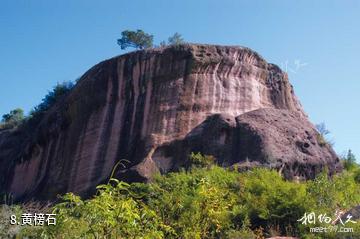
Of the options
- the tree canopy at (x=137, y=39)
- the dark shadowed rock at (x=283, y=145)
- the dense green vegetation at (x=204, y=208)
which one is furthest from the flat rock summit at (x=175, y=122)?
the tree canopy at (x=137, y=39)

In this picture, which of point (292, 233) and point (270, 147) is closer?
point (292, 233)

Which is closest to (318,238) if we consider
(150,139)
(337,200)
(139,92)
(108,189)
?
A: (337,200)

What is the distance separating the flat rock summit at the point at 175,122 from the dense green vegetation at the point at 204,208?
195 cm

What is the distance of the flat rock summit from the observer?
1708cm

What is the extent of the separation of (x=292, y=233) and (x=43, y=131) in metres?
16.3

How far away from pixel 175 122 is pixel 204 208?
38.6 ft

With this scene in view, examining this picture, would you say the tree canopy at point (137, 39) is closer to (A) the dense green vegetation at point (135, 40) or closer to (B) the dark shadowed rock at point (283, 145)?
(A) the dense green vegetation at point (135, 40)

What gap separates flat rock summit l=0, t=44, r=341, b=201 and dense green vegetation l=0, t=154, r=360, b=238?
6.38ft

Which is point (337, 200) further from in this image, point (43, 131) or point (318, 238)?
point (43, 131)

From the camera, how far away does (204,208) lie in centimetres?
695

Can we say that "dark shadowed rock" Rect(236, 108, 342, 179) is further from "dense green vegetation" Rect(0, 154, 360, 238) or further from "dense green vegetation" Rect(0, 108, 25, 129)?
"dense green vegetation" Rect(0, 108, 25, 129)

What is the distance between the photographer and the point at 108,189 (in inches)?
218

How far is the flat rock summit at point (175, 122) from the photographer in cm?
1708

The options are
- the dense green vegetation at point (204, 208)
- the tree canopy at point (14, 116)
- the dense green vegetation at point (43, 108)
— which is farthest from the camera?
the tree canopy at point (14, 116)
